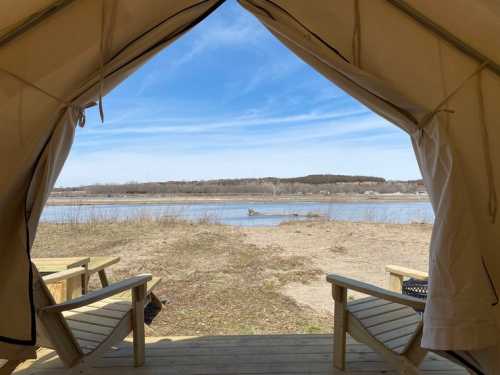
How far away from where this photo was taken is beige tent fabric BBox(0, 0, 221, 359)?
1.32 m

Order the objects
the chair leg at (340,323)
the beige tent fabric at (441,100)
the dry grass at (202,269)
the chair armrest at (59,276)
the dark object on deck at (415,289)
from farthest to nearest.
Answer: the dry grass at (202,269)
the dark object on deck at (415,289)
the chair armrest at (59,276)
the chair leg at (340,323)
the beige tent fabric at (441,100)

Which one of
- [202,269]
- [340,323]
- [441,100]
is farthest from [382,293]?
[202,269]

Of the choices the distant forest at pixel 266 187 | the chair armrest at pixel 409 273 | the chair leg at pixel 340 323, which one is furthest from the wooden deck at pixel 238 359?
the distant forest at pixel 266 187

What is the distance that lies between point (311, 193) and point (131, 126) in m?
13.2

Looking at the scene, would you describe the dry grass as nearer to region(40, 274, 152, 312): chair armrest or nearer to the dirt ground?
the dirt ground

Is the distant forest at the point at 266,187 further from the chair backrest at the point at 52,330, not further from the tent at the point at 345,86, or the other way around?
the chair backrest at the point at 52,330

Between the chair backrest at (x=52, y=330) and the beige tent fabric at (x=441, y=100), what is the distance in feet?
4.61

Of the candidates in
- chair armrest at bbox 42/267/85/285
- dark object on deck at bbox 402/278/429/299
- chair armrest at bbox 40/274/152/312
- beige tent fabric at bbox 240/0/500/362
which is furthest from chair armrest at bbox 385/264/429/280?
chair armrest at bbox 42/267/85/285

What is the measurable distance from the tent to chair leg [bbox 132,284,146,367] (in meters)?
0.53

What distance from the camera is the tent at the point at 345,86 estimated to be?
4.28 ft

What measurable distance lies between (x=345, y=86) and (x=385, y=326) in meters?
1.13

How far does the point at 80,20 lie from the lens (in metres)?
1.44

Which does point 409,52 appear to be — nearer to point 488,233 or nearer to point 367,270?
point 488,233

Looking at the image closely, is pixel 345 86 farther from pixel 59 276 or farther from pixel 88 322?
pixel 59 276
